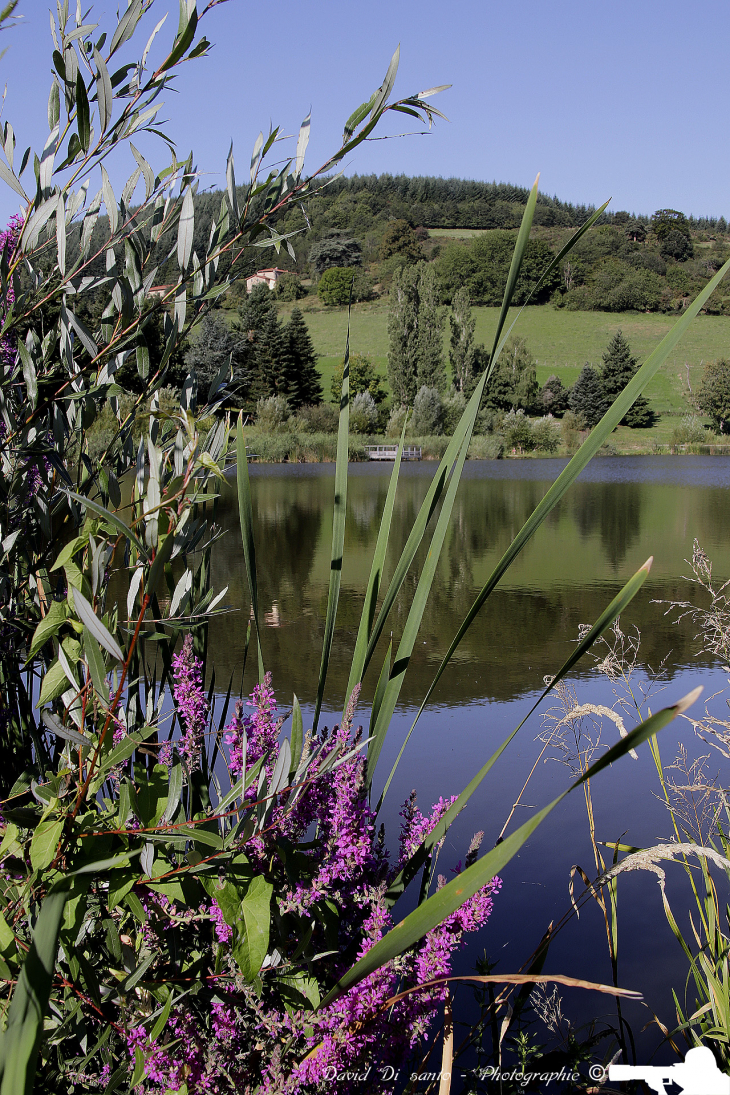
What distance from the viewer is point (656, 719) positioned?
400 millimetres

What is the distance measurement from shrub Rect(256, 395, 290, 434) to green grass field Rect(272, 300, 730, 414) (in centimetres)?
1038

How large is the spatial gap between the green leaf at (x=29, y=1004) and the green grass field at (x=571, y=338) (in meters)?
34.4

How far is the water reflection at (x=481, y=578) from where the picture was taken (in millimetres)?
3166

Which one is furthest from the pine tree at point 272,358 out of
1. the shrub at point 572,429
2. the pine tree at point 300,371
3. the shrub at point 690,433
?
the shrub at point 690,433

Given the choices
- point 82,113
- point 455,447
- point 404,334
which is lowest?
point 455,447

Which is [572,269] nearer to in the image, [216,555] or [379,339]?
[379,339]

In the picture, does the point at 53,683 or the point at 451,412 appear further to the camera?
the point at 451,412

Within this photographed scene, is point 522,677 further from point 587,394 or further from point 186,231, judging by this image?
point 587,394

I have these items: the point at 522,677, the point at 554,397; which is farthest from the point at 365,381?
the point at 522,677

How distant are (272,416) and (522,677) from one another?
2111 centimetres

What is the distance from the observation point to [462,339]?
33.3 metres

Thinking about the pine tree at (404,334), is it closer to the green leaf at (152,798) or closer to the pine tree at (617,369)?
the pine tree at (617,369)

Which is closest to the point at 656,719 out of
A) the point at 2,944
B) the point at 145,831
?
the point at 145,831

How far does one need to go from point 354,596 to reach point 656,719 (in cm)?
427
